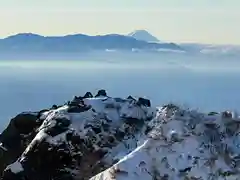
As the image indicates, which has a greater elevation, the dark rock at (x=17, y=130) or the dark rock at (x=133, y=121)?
the dark rock at (x=133, y=121)

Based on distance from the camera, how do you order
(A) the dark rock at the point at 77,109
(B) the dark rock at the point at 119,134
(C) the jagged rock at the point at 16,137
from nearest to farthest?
(B) the dark rock at the point at 119,134 → (A) the dark rock at the point at 77,109 → (C) the jagged rock at the point at 16,137

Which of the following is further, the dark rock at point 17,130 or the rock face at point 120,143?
the dark rock at point 17,130

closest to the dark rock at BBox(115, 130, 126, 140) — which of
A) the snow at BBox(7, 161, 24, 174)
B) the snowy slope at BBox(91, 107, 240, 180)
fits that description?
the snowy slope at BBox(91, 107, 240, 180)

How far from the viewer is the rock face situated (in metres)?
25.9

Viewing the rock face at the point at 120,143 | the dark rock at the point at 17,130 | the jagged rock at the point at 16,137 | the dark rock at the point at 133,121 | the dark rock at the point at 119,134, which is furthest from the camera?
the dark rock at the point at 17,130

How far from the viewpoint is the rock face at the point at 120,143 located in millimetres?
Result: 25938

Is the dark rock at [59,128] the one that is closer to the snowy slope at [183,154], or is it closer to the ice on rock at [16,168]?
the ice on rock at [16,168]

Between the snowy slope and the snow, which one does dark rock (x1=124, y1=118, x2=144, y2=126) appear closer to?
the snowy slope

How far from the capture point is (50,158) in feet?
113

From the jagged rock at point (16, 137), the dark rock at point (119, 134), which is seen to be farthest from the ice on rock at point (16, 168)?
the dark rock at point (119, 134)

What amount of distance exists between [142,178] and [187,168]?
1843mm

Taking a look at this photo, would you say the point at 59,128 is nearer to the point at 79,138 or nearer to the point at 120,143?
the point at 79,138

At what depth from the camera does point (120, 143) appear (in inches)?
1366

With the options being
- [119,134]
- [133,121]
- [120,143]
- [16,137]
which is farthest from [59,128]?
[16,137]
